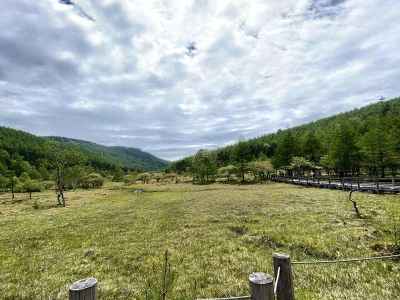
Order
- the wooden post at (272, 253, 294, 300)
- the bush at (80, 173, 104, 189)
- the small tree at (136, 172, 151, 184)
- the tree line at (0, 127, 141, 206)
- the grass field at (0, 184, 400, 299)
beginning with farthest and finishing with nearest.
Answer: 1. the small tree at (136, 172, 151, 184)
2. the bush at (80, 173, 104, 189)
3. the tree line at (0, 127, 141, 206)
4. the grass field at (0, 184, 400, 299)
5. the wooden post at (272, 253, 294, 300)

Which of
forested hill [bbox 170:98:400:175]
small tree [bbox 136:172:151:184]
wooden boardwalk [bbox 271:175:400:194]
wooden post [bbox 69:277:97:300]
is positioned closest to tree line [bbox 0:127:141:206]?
small tree [bbox 136:172:151:184]

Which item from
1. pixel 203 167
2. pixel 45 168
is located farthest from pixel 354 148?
pixel 45 168

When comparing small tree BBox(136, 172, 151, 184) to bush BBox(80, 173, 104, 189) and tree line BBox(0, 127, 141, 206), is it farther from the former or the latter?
bush BBox(80, 173, 104, 189)

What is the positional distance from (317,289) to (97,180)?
97.6m

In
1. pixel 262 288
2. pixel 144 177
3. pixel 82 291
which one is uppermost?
pixel 82 291

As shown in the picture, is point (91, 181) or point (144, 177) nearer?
point (91, 181)

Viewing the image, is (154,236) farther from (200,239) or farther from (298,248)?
(298,248)

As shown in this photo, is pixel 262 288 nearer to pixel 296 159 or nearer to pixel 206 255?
pixel 206 255

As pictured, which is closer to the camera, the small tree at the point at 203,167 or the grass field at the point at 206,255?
the grass field at the point at 206,255

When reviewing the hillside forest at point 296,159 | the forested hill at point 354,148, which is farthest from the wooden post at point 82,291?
the forested hill at point 354,148

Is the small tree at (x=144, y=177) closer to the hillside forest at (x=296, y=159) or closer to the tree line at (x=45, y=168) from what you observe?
the hillside forest at (x=296, y=159)

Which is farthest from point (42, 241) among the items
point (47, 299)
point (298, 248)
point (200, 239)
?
point (298, 248)

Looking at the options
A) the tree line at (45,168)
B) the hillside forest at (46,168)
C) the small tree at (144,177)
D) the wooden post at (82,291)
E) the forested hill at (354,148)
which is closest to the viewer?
the wooden post at (82,291)

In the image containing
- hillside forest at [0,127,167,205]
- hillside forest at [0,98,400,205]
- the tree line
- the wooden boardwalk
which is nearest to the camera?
the wooden boardwalk
